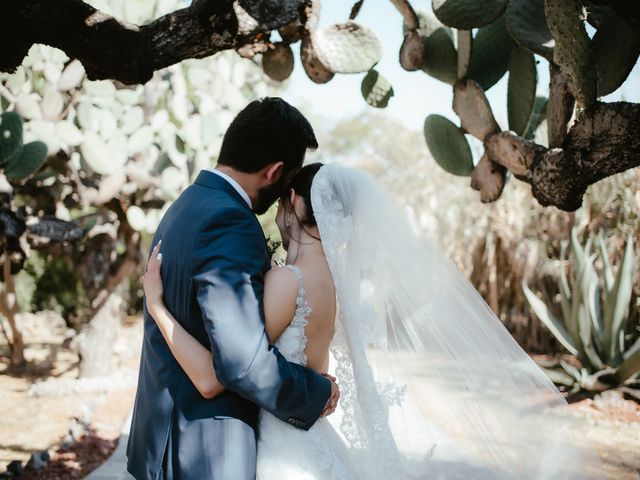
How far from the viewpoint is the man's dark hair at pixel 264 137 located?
1.92 m

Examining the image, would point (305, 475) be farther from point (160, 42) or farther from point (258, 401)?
point (160, 42)

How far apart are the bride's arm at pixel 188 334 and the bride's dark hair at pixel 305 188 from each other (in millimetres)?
270

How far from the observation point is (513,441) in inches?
82.6

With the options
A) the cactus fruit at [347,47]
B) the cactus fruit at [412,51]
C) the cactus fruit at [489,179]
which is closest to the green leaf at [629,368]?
the cactus fruit at [489,179]

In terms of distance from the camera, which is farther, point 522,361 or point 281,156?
point 522,361

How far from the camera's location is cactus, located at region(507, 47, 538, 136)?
3.26 m

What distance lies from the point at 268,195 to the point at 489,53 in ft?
6.73

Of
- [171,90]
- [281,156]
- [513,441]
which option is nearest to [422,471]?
[513,441]

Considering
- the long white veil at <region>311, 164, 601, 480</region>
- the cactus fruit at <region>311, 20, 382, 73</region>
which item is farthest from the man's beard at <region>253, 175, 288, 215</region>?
the cactus fruit at <region>311, 20, 382, 73</region>

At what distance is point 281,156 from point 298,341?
1.96ft

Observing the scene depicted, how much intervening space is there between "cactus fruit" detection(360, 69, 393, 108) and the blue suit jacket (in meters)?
1.95

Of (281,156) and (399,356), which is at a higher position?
(281,156)

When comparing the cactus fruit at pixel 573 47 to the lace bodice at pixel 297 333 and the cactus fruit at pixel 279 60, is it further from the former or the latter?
the cactus fruit at pixel 279 60

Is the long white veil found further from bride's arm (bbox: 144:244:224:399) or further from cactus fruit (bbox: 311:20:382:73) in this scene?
cactus fruit (bbox: 311:20:382:73)
